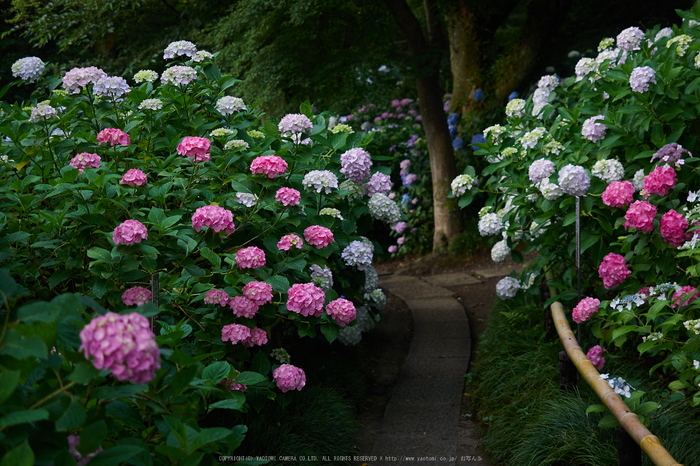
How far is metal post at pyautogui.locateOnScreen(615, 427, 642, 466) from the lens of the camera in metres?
1.91

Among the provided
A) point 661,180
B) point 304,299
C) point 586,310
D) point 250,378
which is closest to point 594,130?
point 661,180

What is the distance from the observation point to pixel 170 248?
2.22 m

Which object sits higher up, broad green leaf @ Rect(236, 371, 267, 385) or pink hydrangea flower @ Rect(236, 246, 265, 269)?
pink hydrangea flower @ Rect(236, 246, 265, 269)

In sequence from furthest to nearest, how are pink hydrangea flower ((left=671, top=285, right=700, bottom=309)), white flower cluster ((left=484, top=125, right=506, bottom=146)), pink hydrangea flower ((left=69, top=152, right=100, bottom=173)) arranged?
white flower cluster ((left=484, top=125, right=506, bottom=146)) → pink hydrangea flower ((left=69, top=152, right=100, bottom=173)) → pink hydrangea flower ((left=671, top=285, right=700, bottom=309))

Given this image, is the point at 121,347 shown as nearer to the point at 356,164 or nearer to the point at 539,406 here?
the point at 356,164

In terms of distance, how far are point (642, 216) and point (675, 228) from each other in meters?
0.15

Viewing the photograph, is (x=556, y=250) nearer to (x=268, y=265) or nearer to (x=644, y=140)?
(x=644, y=140)

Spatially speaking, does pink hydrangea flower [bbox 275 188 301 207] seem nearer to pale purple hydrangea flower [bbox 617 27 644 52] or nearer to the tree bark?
pale purple hydrangea flower [bbox 617 27 644 52]

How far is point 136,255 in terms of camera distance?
207cm

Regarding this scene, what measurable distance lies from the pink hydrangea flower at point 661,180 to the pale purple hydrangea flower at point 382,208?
119cm

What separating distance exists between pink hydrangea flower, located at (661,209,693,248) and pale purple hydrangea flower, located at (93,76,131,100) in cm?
245

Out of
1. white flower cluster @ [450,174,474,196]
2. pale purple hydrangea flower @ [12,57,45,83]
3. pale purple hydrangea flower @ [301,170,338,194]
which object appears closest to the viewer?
pale purple hydrangea flower @ [301,170,338,194]

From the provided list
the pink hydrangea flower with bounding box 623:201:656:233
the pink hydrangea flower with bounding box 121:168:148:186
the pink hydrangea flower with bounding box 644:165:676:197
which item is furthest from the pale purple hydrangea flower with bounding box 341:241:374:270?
the pink hydrangea flower with bounding box 644:165:676:197

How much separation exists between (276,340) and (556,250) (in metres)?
1.52
